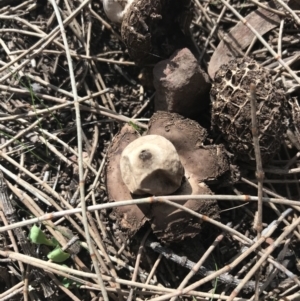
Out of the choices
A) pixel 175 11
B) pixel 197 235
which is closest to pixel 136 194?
pixel 197 235

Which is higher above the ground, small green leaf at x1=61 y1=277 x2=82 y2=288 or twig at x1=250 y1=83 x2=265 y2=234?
twig at x1=250 y1=83 x2=265 y2=234

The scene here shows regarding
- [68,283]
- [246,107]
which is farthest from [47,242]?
[246,107]

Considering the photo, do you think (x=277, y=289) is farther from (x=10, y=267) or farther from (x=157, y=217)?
(x=10, y=267)

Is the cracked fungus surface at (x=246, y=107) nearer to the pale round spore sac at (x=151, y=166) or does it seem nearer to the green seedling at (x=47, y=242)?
the pale round spore sac at (x=151, y=166)

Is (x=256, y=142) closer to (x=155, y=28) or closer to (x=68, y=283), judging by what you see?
(x=155, y=28)

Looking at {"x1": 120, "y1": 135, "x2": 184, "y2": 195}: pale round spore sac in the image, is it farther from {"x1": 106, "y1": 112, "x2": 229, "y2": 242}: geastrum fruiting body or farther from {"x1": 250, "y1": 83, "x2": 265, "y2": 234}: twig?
{"x1": 250, "y1": 83, "x2": 265, "y2": 234}: twig

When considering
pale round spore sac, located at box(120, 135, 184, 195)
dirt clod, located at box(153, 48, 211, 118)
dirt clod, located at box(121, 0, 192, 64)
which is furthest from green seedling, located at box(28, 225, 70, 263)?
dirt clod, located at box(121, 0, 192, 64)
